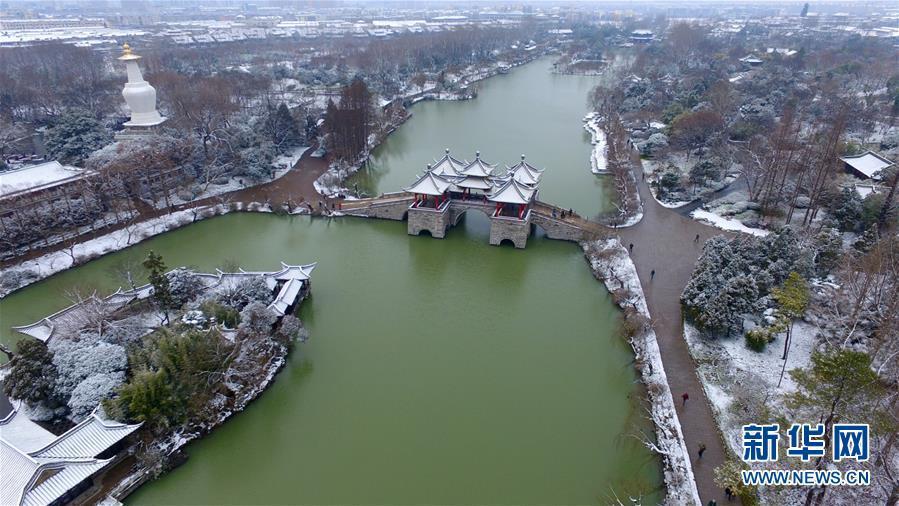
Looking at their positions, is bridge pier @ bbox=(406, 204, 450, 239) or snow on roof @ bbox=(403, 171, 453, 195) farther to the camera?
bridge pier @ bbox=(406, 204, 450, 239)

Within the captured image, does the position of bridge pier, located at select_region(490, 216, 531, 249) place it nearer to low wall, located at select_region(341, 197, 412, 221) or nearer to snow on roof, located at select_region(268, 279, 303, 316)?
low wall, located at select_region(341, 197, 412, 221)

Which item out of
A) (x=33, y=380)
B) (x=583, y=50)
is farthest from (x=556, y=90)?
(x=33, y=380)

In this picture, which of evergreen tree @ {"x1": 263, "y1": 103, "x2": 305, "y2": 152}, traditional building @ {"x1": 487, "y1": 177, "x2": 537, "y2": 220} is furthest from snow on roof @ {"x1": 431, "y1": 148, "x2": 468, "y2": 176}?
evergreen tree @ {"x1": 263, "y1": 103, "x2": 305, "y2": 152}

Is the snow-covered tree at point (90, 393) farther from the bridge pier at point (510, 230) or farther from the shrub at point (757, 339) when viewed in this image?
the shrub at point (757, 339)

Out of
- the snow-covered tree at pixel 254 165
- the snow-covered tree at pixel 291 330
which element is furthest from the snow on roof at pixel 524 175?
the snow-covered tree at pixel 254 165

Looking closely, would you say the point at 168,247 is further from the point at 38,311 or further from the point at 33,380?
the point at 33,380

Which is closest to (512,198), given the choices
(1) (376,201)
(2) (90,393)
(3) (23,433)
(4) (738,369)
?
(1) (376,201)

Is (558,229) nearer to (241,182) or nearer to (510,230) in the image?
(510,230)
